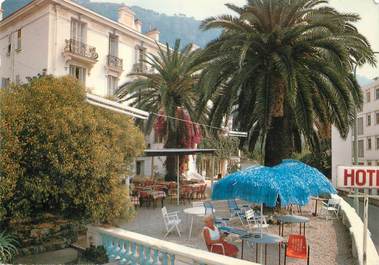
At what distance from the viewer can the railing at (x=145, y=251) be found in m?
5.21

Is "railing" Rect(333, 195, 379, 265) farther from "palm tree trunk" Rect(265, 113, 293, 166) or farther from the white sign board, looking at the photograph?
the white sign board

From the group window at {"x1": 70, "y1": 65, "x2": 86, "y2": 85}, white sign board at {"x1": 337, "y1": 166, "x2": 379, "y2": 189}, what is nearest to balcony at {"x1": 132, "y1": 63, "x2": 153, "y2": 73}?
window at {"x1": 70, "y1": 65, "x2": 86, "y2": 85}

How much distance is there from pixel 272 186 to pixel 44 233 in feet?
17.3

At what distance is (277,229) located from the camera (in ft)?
40.9

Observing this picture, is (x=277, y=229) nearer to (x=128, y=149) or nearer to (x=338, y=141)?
(x=128, y=149)

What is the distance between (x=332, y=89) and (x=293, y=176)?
18.3 ft

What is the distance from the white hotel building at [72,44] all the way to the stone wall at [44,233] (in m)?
5.76

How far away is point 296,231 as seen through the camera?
12.3 m

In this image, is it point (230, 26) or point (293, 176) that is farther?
point (230, 26)

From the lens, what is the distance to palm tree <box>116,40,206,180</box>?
66.7ft

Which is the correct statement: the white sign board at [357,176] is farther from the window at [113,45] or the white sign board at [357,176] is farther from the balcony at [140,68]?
the window at [113,45]

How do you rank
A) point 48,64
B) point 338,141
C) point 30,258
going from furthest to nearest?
point 338,141
point 48,64
point 30,258

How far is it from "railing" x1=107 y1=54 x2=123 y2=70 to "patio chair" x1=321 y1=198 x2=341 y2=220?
1529 cm

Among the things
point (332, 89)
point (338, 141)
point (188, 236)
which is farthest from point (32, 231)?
point (338, 141)
